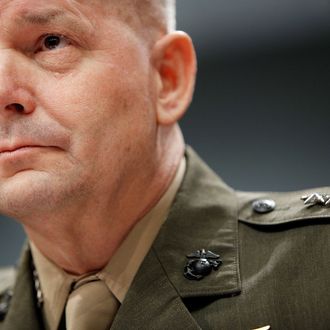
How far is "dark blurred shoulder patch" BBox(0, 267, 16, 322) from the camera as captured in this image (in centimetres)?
206

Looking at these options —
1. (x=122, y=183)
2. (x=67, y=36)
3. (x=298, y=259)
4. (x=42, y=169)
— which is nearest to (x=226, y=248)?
(x=298, y=259)

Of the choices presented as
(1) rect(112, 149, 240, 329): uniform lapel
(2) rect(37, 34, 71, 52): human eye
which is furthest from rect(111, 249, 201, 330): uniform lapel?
(2) rect(37, 34, 71, 52): human eye

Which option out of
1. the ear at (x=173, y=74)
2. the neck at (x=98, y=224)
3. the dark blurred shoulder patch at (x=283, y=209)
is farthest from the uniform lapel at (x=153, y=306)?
the ear at (x=173, y=74)

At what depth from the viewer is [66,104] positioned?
1725mm

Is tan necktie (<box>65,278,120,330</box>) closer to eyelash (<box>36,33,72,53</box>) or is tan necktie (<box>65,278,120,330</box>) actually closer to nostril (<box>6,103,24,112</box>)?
nostril (<box>6,103,24,112</box>)

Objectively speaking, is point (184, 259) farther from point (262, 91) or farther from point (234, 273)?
point (262, 91)

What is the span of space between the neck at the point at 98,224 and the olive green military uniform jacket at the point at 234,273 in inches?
3.4

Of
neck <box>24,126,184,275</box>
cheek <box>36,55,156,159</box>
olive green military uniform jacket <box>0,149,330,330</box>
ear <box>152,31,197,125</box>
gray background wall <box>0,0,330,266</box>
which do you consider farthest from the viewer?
gray background wall <box>0,0,330,266</box>

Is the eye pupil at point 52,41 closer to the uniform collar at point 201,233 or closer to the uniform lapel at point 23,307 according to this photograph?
the uniform collar at point 201,233

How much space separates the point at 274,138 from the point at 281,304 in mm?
939

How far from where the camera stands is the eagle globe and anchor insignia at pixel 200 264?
175cm

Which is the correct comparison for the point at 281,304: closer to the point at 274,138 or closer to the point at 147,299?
the point at 147,299

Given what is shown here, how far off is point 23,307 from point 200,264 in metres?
0.54

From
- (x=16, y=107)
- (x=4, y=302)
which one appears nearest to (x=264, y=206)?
(x=16, y=107)
